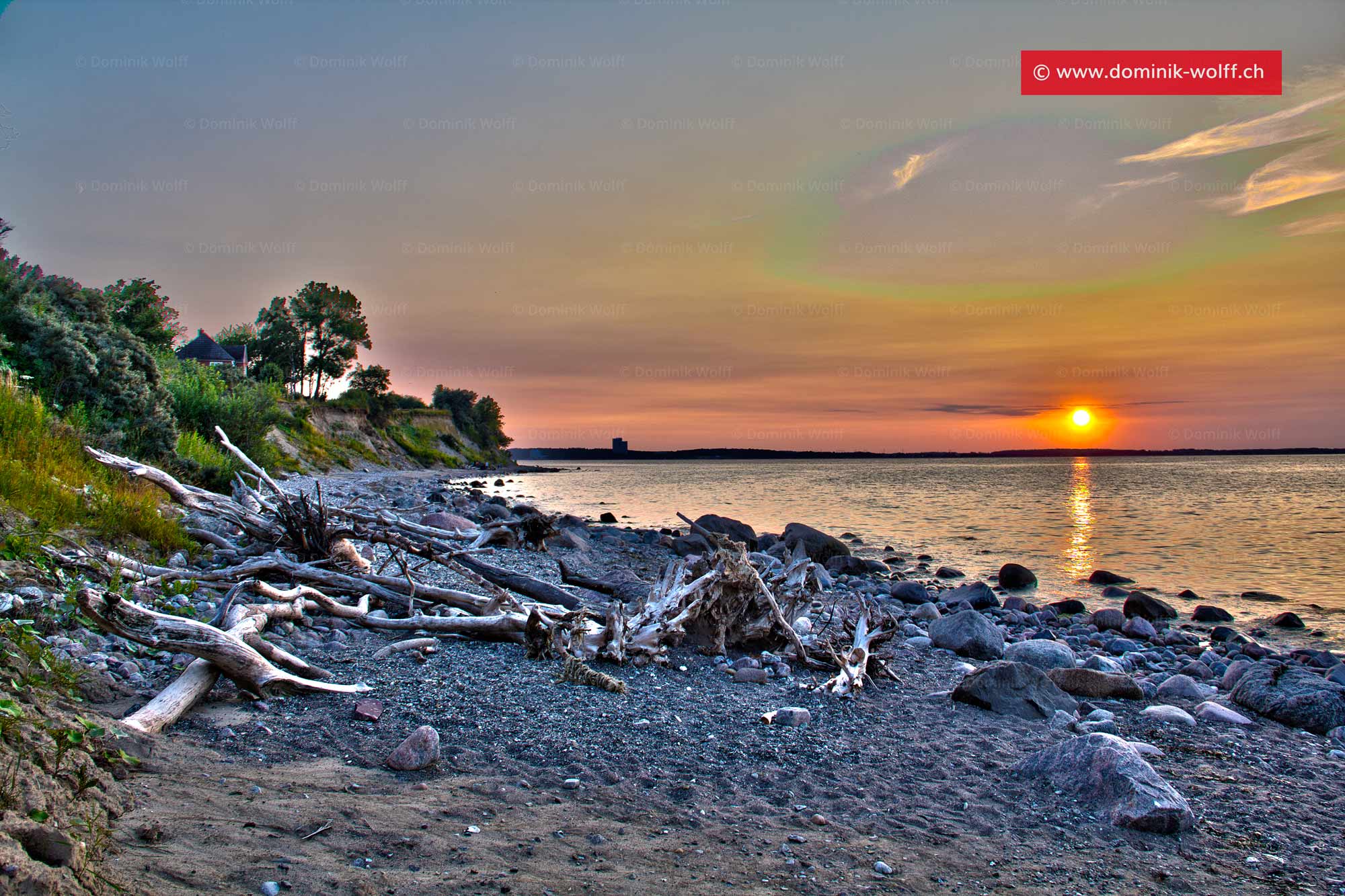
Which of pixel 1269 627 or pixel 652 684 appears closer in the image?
pixel 652 684

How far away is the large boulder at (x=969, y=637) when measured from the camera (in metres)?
8.98

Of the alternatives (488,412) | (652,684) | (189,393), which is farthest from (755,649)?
(488,412)

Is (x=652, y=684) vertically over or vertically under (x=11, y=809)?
under

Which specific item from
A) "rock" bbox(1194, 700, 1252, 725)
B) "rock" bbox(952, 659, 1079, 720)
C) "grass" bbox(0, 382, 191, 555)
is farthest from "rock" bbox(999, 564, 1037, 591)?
"grass" bbox(0, 382, 191, 555)

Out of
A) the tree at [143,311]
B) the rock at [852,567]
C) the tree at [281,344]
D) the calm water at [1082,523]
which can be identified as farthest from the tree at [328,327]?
the rock at [852,567]

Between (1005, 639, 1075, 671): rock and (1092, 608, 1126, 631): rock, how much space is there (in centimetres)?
414

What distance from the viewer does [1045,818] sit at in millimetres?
4234

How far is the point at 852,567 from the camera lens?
1786 cm

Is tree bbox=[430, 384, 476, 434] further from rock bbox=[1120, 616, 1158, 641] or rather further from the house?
rock bbox=[1120, 616, 1158, 641]

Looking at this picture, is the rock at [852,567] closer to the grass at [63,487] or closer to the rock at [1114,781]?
the rock at [1114,781]

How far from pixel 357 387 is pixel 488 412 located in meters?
38.3

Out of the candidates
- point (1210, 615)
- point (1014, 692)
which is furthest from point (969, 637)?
point (1210, 615)

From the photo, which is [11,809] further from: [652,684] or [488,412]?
[488,412]

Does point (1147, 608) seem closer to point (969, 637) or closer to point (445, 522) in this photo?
point (969, 637)
